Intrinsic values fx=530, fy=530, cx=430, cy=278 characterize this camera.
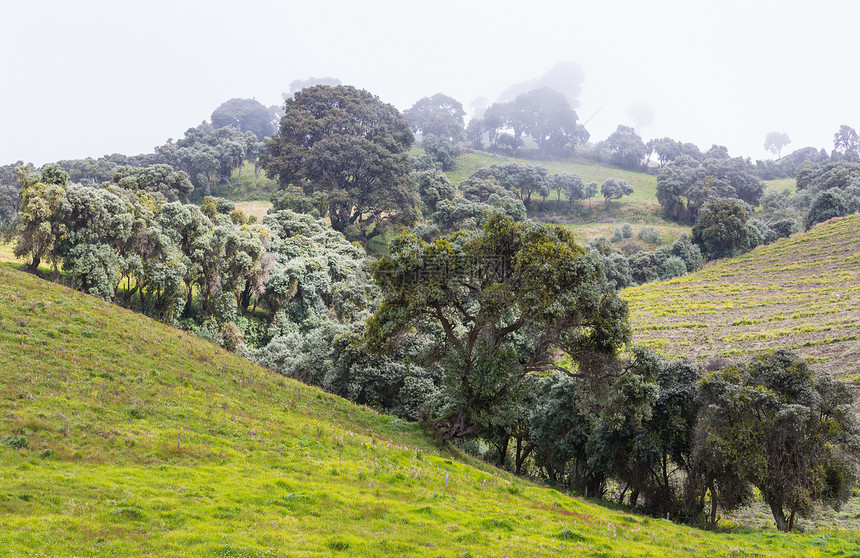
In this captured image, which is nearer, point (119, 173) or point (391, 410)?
point (391, 410)

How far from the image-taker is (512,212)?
273 feet

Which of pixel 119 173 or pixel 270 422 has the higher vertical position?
pixel 119 173

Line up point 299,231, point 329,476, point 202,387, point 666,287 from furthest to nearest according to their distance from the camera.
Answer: point 666,287
point 299,231
point 202,387
point 329,476

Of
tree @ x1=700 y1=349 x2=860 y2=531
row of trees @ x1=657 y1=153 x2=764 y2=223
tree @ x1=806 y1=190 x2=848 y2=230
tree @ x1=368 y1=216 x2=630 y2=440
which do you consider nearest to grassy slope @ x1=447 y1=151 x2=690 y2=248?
row of trees @ x1=657 y1=153 x2=764 y2=223

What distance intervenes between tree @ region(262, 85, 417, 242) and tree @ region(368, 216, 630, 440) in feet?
185

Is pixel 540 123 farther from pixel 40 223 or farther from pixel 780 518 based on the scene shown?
pixel 780 518

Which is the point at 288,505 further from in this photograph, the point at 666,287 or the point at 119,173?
the point at 119,173

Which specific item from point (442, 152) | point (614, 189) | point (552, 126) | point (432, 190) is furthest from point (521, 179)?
point (552, 126)

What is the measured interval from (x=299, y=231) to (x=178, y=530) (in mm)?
54156

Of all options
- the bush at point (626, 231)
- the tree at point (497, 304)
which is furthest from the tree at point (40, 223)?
the bush at point (626, 231)

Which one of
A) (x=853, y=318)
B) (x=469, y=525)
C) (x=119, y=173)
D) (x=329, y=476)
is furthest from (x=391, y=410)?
(x=119, y=173)

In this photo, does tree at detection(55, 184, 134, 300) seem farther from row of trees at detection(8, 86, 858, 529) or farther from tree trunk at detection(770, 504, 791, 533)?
tree trunk at detection(770, 504, 791, 533)

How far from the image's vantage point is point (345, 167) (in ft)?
289

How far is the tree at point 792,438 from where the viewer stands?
2203 centimetres
